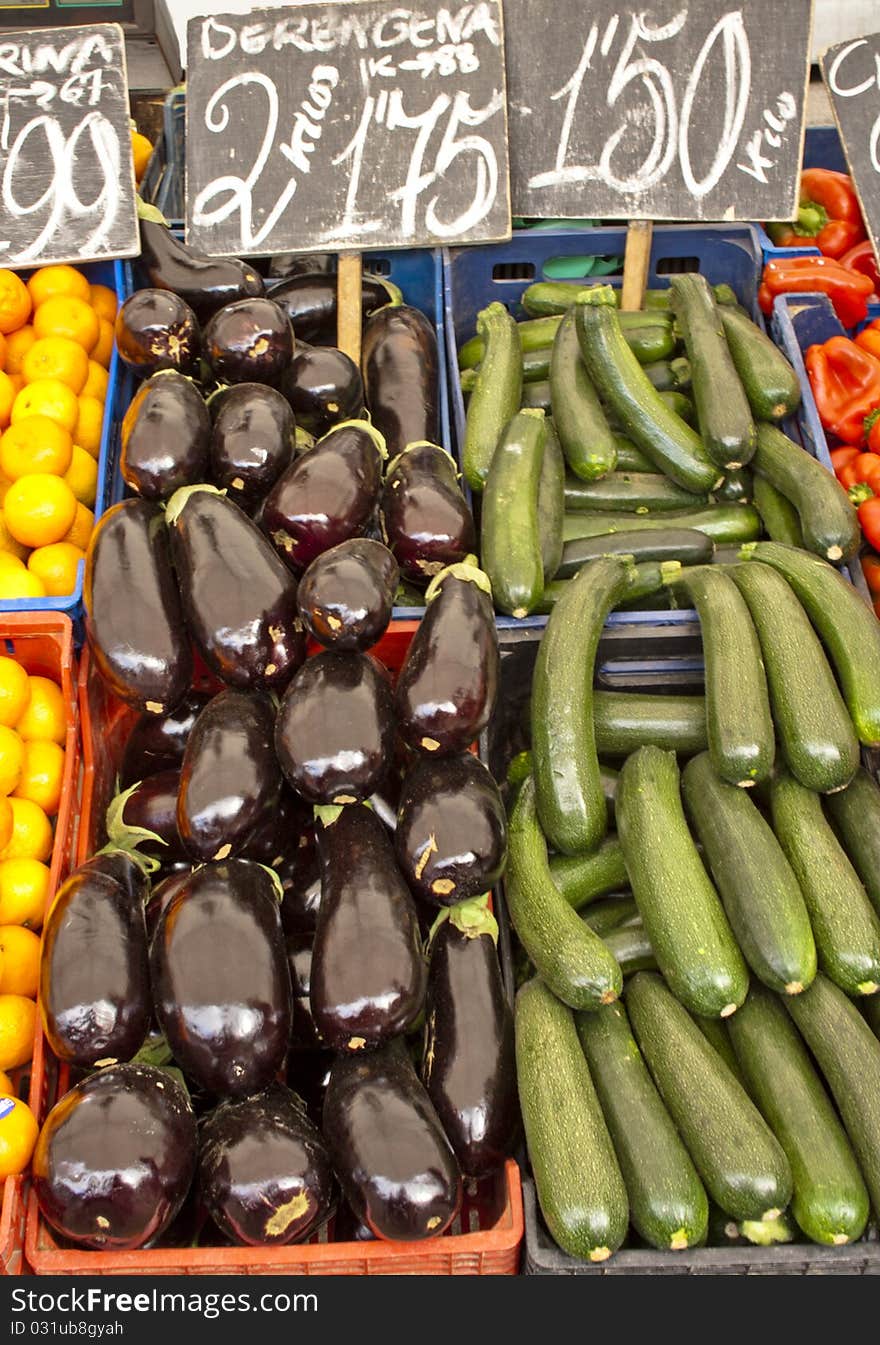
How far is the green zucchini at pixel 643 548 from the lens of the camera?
7.74 ft

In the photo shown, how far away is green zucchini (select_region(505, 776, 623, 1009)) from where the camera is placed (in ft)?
5.59

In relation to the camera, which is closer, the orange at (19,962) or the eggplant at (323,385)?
the orange at (19,962)

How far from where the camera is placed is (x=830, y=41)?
14.1 ft

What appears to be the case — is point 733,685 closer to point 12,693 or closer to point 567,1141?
point 567,1141

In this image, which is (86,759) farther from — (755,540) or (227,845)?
(755,540)

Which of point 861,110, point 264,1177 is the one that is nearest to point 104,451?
point 264,1177

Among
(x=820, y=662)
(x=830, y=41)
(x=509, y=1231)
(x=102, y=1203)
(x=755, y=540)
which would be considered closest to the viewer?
(x=102, y=1203)

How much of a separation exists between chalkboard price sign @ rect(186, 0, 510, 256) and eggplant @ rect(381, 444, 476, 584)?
0.77 m

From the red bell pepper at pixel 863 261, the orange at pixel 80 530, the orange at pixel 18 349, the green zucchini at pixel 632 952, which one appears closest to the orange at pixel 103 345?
the orange at pixel 18 349

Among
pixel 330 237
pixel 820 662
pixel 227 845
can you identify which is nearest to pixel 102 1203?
pixel 227 845

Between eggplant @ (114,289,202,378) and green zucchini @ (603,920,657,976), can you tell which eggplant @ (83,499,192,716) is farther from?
green zucchini @ (603,920,657,976)

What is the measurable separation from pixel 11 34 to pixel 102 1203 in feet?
8.53

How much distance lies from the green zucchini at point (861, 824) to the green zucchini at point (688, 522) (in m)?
0.67

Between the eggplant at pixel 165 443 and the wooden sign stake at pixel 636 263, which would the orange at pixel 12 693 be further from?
the wooden sign stake at pixel 636 263
